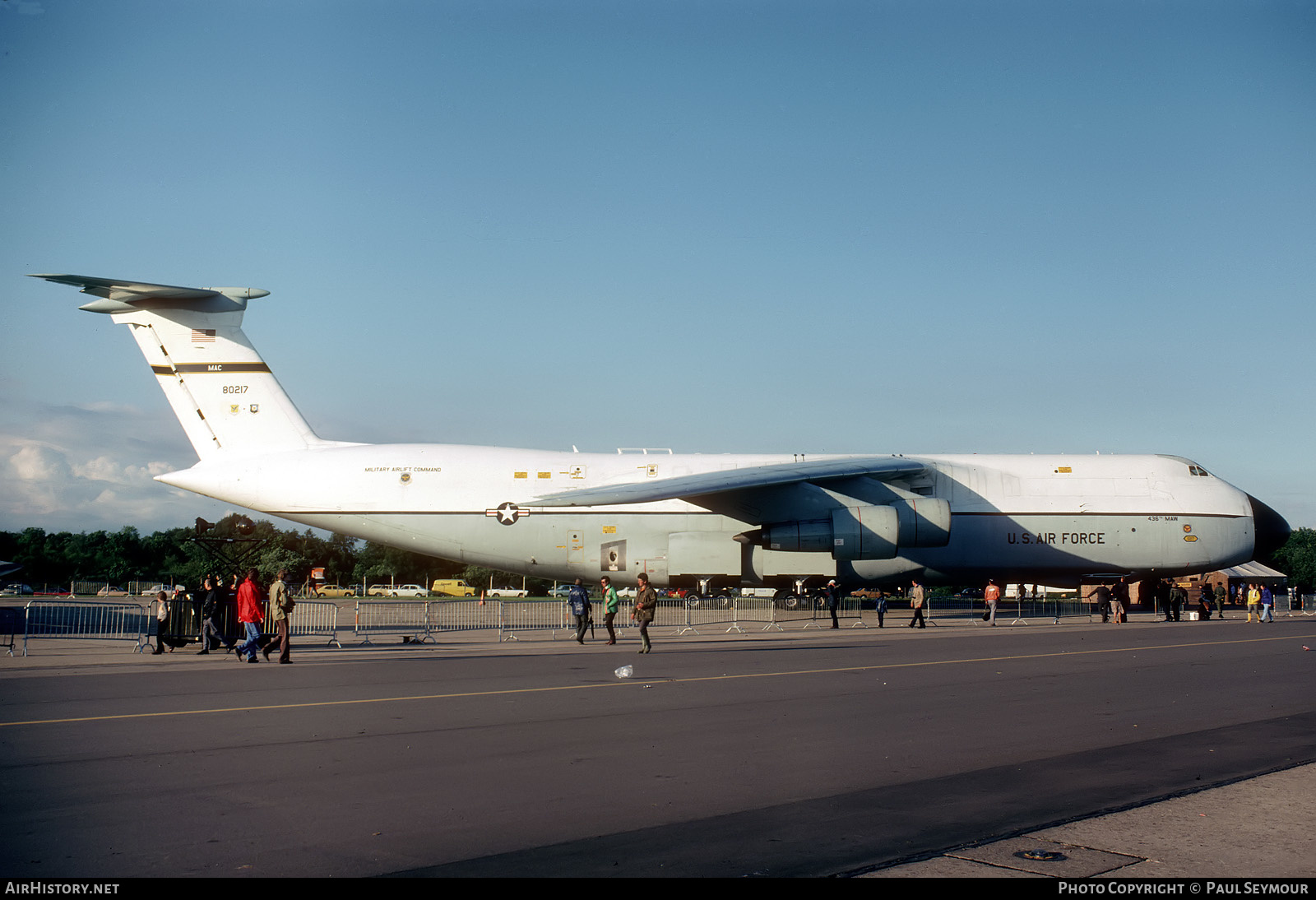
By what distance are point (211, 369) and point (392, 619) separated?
9.49 meters

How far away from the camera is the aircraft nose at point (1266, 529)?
1216 inches

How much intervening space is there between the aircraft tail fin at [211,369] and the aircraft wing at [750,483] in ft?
30.9

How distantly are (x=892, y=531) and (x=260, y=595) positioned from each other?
1578 cm

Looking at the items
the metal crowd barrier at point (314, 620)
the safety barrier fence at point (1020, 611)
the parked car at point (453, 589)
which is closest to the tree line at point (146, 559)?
the parked car at point (453, 589)

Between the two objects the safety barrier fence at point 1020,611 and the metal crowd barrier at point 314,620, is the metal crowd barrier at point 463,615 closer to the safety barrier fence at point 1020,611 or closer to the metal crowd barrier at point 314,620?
the metal crowd barrier at point 314,620

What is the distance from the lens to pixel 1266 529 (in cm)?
3108

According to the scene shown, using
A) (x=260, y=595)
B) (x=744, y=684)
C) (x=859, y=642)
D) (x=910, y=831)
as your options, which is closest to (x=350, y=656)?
(x=260, y=595)

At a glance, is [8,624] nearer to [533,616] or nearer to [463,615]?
[463,615]

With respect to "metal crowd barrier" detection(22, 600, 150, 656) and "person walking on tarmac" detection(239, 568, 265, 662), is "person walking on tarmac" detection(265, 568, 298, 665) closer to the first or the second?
"person walking on tarmac" detection(239, 568, 265, 662)

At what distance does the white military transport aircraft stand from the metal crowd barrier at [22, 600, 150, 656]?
5673 millimetres

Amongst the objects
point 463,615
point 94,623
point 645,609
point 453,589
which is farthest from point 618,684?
point 453,589

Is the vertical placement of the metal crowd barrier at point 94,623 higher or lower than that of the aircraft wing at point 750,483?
lower

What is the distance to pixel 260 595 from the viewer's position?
1745 centimetres
